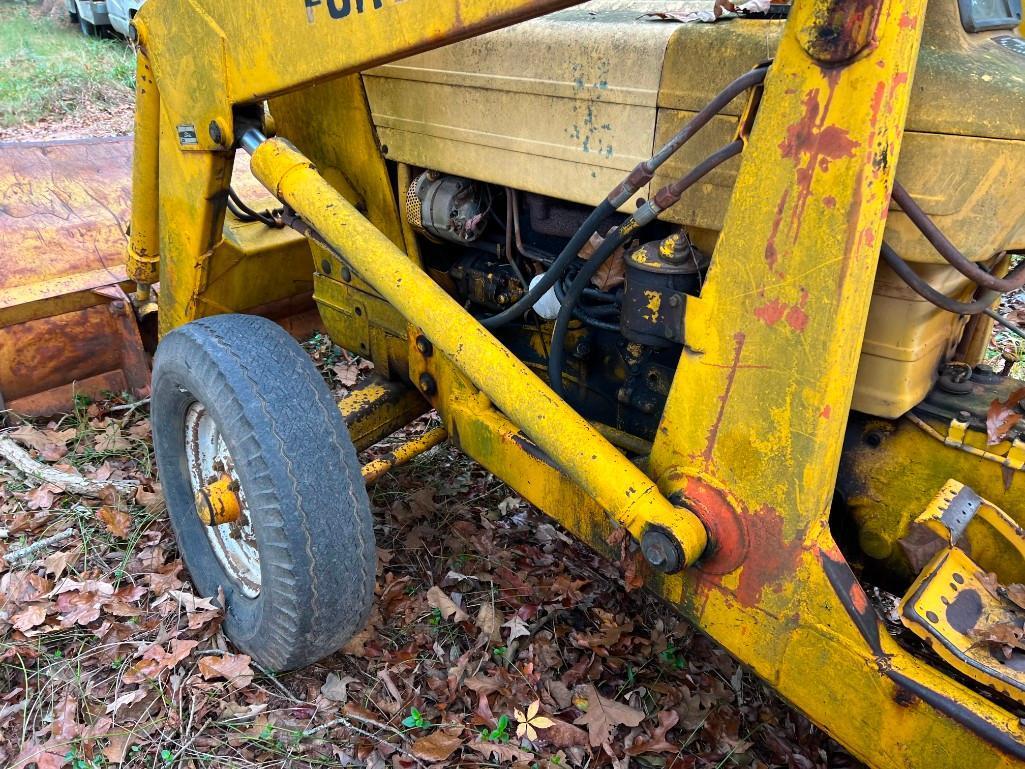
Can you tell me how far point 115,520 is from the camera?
288cm

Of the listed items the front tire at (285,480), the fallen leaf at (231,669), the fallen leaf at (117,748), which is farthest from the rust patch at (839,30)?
the fallen leaf at (117,748)

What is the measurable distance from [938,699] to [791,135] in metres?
1.00

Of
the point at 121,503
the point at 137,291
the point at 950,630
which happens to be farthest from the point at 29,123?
the point at 950,630

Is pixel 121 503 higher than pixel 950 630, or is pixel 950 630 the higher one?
pixel 950 630

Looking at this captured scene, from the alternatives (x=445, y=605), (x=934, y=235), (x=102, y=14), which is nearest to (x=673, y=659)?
(x=445, y=605)

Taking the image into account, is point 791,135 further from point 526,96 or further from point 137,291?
point 137,291

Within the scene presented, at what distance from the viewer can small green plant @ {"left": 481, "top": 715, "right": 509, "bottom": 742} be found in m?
2.21

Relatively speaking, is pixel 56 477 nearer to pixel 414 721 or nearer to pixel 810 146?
pixel 414 721

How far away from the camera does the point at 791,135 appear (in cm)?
140

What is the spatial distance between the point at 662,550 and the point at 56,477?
2.37 m

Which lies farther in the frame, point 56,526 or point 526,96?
point 56,526

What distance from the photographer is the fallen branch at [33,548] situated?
107 inches

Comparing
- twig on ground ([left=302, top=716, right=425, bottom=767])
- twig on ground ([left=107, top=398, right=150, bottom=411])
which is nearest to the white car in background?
twig on ground ([left=107, top=398, right=150, bottom=411])

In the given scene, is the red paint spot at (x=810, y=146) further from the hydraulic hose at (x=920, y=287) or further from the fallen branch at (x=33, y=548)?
the fallen branch at (x=33, y=548)
